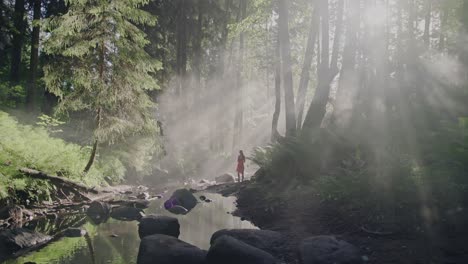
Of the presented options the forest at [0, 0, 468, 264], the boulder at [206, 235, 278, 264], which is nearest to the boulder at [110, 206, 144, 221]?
the forest at [0, 0, 468, 264]

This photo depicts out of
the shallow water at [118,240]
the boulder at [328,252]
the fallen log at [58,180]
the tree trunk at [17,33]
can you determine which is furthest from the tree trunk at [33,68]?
the boulder at [328,252]

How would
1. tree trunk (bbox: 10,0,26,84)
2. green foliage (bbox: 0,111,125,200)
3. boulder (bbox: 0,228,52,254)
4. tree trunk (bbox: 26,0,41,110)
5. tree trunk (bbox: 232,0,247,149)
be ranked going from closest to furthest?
boulder (bbox: 0,228,52,254) → green foliage (bbox: 0,111,125,200) → tree trunk (bbox: 26,0,41,110) → tree trunk (bbox: 10,0,26,84) → tree trunk (bbox: 232,0,247,149)

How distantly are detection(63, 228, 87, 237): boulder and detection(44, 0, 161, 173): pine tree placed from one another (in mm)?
5108

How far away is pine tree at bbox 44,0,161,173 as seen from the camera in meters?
13.5

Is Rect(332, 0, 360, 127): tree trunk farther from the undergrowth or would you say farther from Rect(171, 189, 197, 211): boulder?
Rect(171, 189, 197, 211): boulder

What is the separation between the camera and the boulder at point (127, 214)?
11.5 meters

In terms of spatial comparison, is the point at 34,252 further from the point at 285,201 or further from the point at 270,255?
the point at 285,201

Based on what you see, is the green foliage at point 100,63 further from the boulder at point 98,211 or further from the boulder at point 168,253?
the boulder at point 168,253

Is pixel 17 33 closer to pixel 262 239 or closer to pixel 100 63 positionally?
pixel 100 63

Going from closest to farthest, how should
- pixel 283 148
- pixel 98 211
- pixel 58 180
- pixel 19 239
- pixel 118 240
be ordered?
pixel 19 239 < pixel 118 240 < pixel 98 211 < pixel 58 180 < pixel 283 148

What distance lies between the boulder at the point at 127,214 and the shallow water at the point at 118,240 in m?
0.36

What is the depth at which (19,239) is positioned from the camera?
7945 millimetres

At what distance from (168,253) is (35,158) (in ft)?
23.0

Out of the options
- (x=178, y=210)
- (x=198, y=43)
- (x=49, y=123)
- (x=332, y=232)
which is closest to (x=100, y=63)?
(x=49, y=123)
